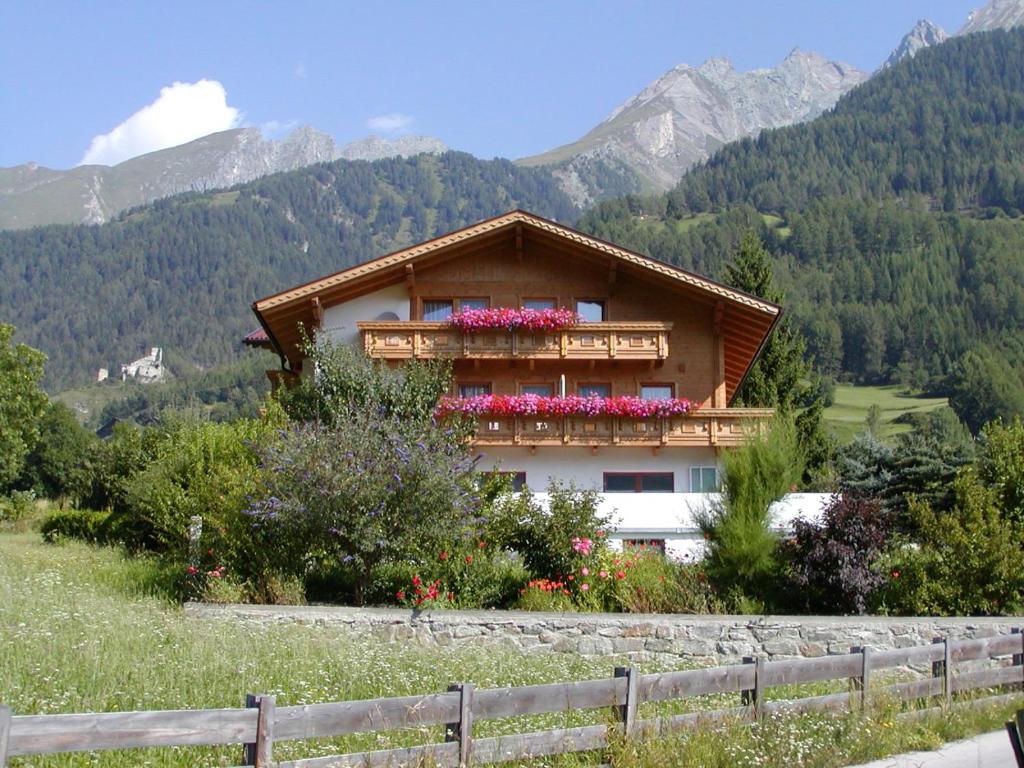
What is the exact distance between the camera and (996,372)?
11619 cm

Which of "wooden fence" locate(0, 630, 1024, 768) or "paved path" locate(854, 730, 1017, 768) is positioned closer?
"wooden fence" locate(0, 630, 1024, 768)

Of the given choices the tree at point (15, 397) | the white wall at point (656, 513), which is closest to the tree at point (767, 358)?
the white wall at point (656, 513)

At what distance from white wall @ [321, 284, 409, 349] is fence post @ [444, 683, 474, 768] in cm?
2194

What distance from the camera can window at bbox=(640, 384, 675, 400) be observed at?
3055 cm

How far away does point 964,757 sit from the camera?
1088cm

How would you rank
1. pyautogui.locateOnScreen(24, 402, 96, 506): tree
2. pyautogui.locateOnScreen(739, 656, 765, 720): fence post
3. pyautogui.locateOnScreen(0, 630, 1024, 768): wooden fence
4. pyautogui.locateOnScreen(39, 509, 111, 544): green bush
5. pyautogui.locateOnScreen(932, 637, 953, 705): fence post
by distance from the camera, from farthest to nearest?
pyautogui.locateOnScreen(24, 402, 96, 506): tree
pyautogui.locateOnScreen(39, 509, 111, 544): green bush
pyautogui.locateOnScreen(932, 637, 953, 705): fence post
pyautogui.locateOnScreen(739, 656, 765, 720): fence post
pyautogui.locateOnScreen(0, 630, 1024, 768): wooden fence

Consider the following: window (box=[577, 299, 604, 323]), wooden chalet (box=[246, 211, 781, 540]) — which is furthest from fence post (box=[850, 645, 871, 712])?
window (box=[577, 299, 604, 323])

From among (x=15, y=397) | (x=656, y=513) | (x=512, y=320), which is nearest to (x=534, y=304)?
(x=512, y=320)

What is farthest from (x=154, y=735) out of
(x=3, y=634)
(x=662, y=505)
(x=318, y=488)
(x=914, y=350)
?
(x=914, y=350)

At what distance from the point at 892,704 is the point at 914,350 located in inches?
5229

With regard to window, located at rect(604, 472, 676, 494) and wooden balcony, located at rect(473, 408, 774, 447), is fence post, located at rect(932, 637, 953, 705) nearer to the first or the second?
wooden balcony, located at rect(473, 408, 774, 447)

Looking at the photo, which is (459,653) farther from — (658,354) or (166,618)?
(658,354)

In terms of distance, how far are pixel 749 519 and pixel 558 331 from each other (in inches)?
452

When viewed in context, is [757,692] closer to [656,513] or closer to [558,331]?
[656,513]
